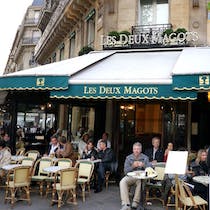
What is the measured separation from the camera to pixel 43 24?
104ft

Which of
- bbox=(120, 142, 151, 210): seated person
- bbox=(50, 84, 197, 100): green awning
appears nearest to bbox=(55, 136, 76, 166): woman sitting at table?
bbox=(50, 84, 197, 100): green awning

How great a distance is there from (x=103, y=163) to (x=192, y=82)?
3.43 meters

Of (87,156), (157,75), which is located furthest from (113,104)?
(157,75)

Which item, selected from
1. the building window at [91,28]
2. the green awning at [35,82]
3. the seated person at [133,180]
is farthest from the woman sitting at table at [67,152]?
the building window at [91,28]

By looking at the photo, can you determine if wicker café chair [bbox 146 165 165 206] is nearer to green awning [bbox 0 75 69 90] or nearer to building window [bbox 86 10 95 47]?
green awning [bbox 0 75 69 90]

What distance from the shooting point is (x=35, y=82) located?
9.76m

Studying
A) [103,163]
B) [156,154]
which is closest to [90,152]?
[103,163]

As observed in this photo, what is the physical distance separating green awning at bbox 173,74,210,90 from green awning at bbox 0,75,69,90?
2.80 meters

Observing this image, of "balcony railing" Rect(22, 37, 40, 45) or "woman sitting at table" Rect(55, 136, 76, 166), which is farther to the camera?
"balcony railing" Rect(22, 37, 40, 45)

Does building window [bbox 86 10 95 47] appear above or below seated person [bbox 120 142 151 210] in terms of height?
above

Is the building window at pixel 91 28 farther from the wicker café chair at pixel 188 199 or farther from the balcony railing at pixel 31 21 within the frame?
the balcony railing at pixel 31 21

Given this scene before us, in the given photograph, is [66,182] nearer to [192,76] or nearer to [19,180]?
[19,180]

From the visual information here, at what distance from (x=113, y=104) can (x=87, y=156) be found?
2903mm

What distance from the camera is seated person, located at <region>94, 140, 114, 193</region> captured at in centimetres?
982
